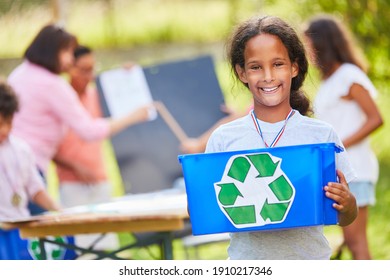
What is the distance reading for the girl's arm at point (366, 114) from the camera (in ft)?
15.5

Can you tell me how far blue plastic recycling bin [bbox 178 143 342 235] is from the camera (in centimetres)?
276

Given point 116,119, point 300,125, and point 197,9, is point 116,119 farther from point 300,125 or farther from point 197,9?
point 197,9

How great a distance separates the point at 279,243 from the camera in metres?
2.97

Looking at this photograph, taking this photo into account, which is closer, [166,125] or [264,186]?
[264,186]

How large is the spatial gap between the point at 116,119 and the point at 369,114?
159 centimetres

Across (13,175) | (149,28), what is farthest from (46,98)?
(149,28)

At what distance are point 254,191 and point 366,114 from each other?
2102 mm

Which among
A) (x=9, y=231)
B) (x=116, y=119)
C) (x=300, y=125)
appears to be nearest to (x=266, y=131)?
(x=300, y=125)

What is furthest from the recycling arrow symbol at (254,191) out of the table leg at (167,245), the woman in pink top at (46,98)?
the woman in pink top at (46,98)

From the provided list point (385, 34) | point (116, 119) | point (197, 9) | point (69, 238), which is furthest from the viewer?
point (197, 9)

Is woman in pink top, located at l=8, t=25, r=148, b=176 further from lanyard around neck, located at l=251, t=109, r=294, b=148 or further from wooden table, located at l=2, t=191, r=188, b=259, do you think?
lanyard around neck, located at l=251, t=109, r=294, b=148

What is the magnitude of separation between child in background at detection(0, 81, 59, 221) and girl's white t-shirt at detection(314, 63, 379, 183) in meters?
1.44

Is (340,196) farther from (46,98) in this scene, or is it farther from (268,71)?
(46,98)

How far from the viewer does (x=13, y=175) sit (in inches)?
175
